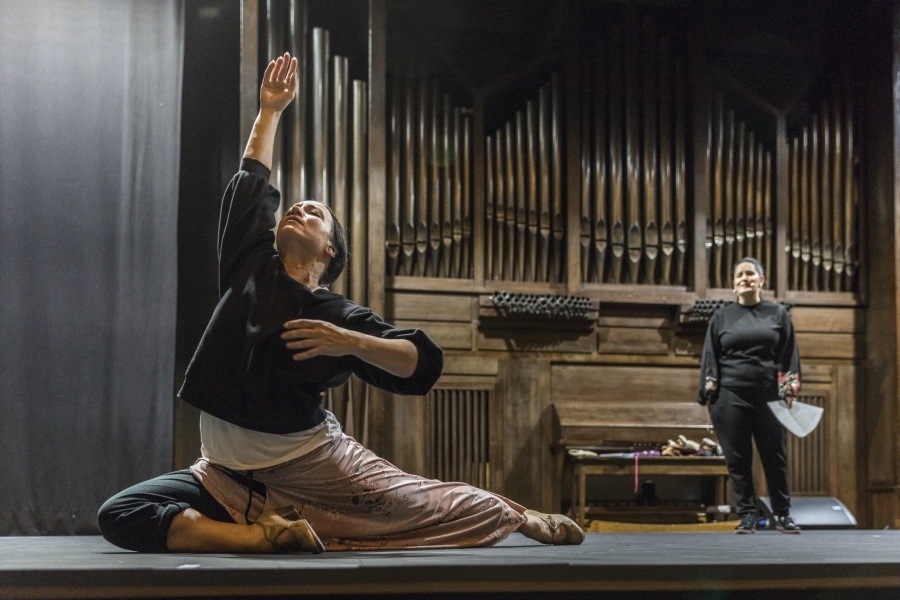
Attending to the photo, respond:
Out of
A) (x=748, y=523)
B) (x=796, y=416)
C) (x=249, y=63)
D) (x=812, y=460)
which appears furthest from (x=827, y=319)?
(x=249, y=63)

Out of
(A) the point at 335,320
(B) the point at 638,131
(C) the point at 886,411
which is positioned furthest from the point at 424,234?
(A) the point at 335,320

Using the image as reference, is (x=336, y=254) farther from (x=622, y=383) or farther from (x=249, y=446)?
(x=622, y=383)

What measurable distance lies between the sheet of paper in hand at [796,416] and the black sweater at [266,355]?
10.1ft

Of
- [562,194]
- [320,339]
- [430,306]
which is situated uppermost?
[562,194]

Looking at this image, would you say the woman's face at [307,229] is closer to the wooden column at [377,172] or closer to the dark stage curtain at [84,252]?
the dark stage curtain at [84,252]

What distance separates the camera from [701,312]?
6.44 metres

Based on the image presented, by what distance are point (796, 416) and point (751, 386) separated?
0.95ft

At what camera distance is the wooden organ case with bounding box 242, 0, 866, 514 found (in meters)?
5.99

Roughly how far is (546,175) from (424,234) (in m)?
0.88

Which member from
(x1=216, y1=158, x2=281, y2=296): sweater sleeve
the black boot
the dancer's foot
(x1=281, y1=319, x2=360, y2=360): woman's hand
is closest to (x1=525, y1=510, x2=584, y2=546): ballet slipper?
the dancer's foot

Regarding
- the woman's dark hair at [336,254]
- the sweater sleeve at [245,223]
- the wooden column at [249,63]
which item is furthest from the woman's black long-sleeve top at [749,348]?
the sweater sleeve at [245,223]

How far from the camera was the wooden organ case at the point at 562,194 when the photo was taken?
5.99 m

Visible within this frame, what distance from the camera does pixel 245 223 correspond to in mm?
2725

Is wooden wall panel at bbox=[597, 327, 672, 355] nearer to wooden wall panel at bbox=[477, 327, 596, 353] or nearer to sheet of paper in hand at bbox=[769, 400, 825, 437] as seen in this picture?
wooden wall panel at bbox=[477, 327, 596, 353]
